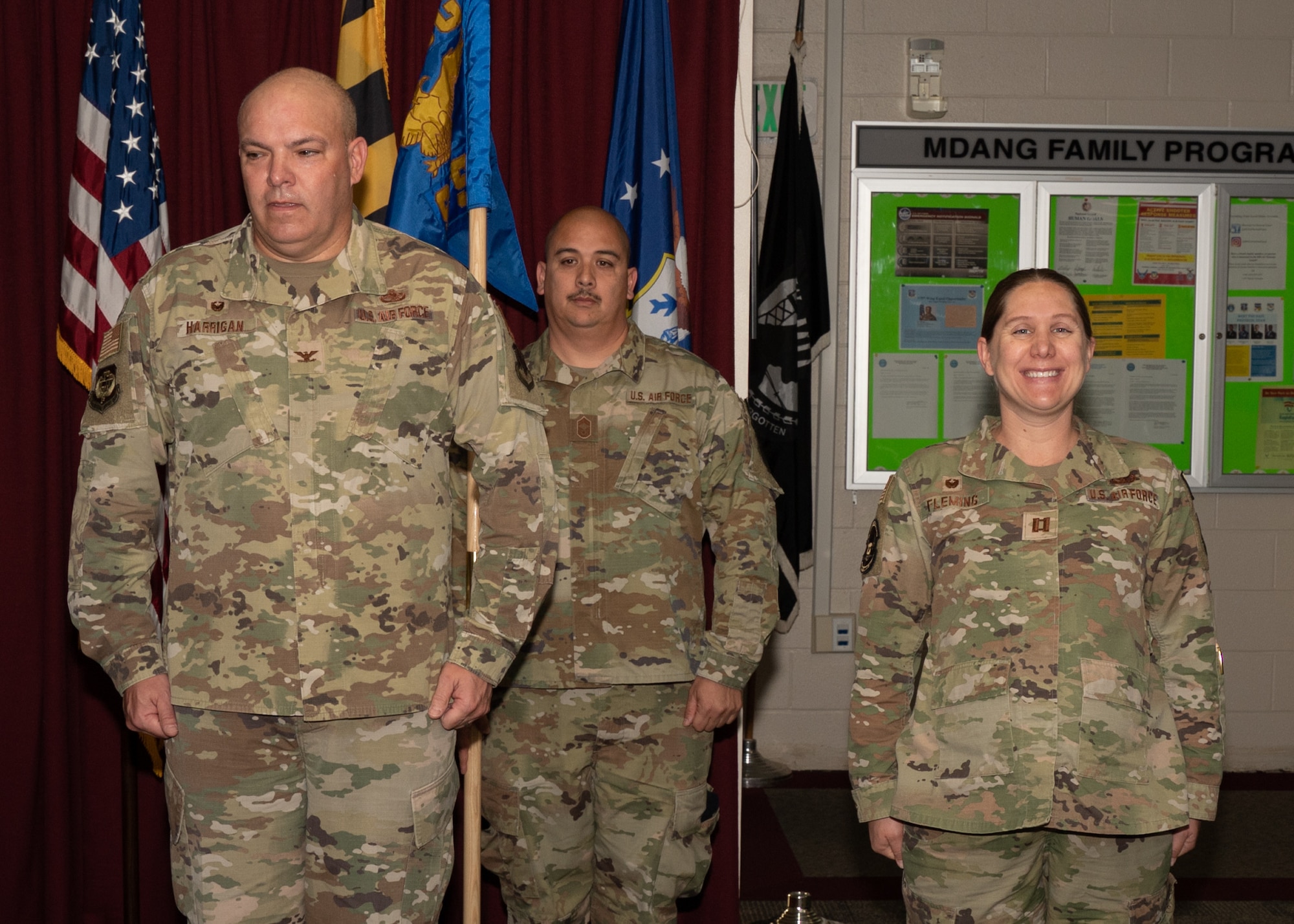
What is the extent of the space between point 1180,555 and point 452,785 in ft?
3.93

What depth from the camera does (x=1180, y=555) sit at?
1794mm

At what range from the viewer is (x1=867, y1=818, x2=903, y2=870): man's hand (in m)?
1.81

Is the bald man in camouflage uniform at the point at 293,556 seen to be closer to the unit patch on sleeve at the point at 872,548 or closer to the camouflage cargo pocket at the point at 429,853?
the camouflage cargo pocket at the point at 429,853

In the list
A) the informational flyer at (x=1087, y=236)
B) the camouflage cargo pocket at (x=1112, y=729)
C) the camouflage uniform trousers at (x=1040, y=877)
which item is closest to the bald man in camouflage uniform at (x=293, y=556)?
the camouflage uniform trousers at (x=1040, y=877)

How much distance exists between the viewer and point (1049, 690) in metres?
1.75

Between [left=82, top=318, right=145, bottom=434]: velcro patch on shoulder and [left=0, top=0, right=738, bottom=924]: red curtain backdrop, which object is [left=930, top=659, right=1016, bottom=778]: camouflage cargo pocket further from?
[left=82, top=318, right=145, bottom=434]: velcro patch on shoulder

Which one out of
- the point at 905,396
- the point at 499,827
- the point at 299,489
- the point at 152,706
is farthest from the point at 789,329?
the point at 152,706

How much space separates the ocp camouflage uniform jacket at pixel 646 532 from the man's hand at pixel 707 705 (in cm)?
2

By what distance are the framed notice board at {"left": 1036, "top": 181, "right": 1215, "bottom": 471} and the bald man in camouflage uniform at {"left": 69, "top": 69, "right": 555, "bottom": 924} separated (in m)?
2.79

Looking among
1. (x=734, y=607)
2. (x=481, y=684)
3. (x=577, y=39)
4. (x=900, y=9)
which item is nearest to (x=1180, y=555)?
(x=734, y=607)

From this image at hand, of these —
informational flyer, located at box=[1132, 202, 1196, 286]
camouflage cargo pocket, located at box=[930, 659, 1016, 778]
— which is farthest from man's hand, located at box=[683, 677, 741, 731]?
informational flyer, located at box=[1132, 202, 1196, 286]

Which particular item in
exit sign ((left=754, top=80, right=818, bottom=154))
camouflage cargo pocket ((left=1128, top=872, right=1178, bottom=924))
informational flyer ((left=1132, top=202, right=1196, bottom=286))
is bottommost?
camouflage cargo pocket ((left=1128, top=872, right=1178, bottom=924))

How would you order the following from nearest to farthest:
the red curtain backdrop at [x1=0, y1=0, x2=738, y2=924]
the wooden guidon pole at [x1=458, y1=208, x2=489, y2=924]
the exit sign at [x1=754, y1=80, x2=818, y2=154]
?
the wooden guidon pole at [x1=458, y1=208, x2=489, y2=924] → the red curtain backdrop at [x1=0, y1=0, x2=738, y2=924] → the exit sign at [x1=754, y1=80, x2=818, y2=154]

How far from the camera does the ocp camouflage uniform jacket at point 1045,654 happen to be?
5.67ft
